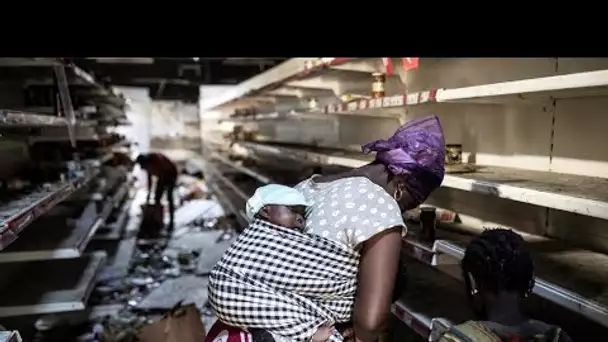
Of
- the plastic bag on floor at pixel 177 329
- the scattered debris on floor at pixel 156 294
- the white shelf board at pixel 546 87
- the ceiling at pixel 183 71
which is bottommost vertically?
the scattered debris on floor at pixel 156 294

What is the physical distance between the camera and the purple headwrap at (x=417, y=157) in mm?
1643

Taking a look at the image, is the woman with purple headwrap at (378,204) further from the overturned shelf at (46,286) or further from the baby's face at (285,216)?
the overturned shelf at (46,286)

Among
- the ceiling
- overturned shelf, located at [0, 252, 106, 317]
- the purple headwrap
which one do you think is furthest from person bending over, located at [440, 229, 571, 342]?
the ceiling

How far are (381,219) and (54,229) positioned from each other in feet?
9.15

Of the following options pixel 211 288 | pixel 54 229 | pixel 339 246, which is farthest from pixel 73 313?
pixel 339 246

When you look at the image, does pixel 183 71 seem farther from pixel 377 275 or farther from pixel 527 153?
pixel 377 275

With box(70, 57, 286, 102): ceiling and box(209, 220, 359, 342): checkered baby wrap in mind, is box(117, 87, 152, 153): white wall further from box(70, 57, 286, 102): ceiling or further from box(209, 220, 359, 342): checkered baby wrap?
box(209, 220, 359, 342): checkered baby wrap

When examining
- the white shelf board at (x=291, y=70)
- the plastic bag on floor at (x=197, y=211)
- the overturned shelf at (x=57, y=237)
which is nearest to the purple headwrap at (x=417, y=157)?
the white shelf board at (x=291, y=70)

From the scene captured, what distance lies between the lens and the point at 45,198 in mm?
2674

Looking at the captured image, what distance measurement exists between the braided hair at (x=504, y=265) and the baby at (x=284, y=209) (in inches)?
19.1

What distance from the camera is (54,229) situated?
350 centimetres

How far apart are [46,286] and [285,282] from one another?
2372 mm

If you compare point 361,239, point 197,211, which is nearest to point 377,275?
point 361,239
